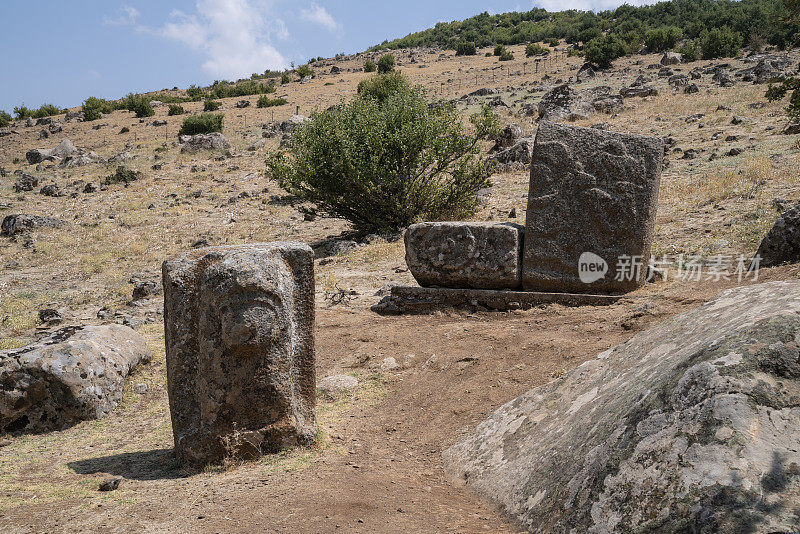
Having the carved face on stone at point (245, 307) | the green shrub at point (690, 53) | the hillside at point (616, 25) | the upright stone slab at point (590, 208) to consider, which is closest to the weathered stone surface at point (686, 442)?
the carved face on stone at point (245, 307)

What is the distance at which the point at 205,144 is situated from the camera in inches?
1017

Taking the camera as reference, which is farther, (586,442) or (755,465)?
(586,442)

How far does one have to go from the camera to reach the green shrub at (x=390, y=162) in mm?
13219

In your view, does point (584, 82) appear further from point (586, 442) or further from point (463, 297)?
point (586, 442)

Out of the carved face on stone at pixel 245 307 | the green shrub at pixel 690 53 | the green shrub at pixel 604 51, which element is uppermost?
→ the green shrub at pixel 604 51

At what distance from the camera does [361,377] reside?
678 cm

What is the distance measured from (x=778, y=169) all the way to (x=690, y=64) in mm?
22254

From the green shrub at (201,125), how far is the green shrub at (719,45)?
25374 mm

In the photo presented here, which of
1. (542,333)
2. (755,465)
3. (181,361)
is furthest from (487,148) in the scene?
(755,465)

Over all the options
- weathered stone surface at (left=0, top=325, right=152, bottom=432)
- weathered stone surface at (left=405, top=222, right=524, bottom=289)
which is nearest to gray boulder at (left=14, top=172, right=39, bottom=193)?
weathered stone surface at (left=0, top=325, right=152, bottom=432)

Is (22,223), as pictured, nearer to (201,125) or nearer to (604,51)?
(201,125)

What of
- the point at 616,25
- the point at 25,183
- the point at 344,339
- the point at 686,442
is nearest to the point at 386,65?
the point at 616,25

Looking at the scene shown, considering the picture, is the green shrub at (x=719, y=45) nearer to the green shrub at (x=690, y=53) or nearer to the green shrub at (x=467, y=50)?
the green shrub at (x=690, y=53)

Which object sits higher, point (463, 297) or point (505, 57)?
point (505, 57)
